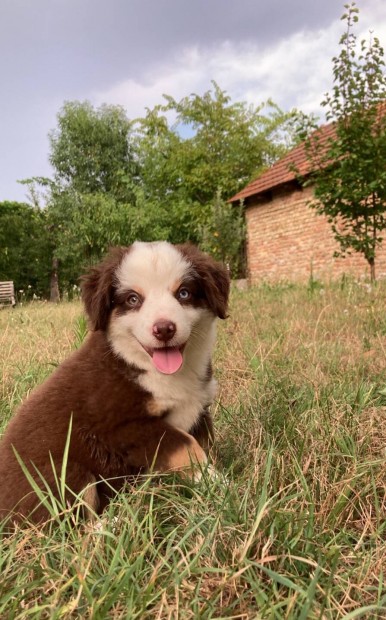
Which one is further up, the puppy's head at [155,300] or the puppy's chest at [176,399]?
the puppy's head at [155,300]

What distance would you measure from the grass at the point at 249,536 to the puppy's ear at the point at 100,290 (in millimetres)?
760

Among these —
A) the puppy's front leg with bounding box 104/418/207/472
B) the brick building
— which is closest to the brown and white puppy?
the puppy's front leg with bounding box 104/418/207/472

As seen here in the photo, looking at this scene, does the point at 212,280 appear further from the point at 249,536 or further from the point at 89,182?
the point at 89,182

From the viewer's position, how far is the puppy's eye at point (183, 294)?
2.16 m

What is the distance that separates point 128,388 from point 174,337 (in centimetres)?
29

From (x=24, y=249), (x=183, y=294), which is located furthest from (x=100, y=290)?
(x=24, y=249)

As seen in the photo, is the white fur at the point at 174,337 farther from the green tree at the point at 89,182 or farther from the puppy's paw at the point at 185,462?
the green tree at the point at 89,182

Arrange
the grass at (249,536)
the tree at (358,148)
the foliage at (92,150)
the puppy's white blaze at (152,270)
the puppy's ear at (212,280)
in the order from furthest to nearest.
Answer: the foliage at (92,150), the tree at (358,148), the puppy's ear at (212,280), the puppy's white blaze at (152,270), the grass at (249,536)

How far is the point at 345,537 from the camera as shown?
150cm

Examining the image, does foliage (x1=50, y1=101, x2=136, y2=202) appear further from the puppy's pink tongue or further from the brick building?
the puppy's pink tongue

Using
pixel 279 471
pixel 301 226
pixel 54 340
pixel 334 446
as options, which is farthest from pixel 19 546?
pixel 301 226

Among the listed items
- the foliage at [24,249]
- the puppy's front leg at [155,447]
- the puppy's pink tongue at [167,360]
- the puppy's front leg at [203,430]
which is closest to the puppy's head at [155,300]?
the puppy's pink tongue at [167,360]

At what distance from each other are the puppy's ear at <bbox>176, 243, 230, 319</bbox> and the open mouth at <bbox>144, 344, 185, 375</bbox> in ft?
1.03

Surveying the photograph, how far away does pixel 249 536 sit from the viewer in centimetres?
137
